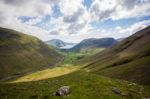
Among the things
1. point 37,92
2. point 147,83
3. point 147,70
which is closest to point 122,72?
point 147,70

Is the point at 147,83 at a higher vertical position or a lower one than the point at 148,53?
lower

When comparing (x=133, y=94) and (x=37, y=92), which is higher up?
(x=37, y=92)

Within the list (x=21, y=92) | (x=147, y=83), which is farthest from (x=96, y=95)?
(x=147, y=83)

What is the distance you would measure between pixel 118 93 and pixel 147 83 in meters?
29.5

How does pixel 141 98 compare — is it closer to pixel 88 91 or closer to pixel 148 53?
pixel 88 91

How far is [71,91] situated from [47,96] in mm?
6614

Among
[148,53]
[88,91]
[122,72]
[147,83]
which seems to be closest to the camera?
[88,91]

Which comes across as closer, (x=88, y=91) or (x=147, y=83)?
(x=88, y=91)

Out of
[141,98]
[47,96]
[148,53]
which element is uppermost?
[148,53]

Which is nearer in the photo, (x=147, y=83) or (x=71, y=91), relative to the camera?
(x=71, y=91)

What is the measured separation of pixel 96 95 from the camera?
51.3 metres

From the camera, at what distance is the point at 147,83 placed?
7819 centimetres

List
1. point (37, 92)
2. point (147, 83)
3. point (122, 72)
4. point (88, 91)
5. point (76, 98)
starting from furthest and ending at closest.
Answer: point (122, 72), point (147, 83), point (37, 92), point (88, 91), point (76, 98)

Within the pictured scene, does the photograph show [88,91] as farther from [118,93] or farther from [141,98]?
[141,98]
